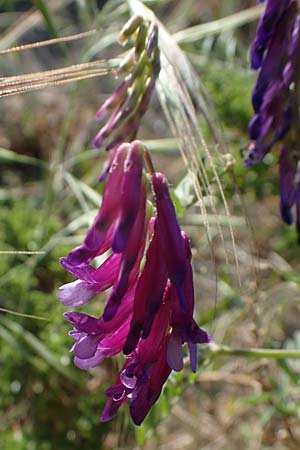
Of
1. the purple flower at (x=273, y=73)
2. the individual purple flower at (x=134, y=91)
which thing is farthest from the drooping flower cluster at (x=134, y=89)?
the purple flower at (x=273, y=73)

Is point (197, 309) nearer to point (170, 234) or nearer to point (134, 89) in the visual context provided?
point (134, 89)

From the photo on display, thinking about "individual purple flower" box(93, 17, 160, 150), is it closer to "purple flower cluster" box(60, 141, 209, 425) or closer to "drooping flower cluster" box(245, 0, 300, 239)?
"purple flower cluster" box(60, 141, 209, 425)

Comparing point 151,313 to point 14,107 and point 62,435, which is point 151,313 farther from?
point 14,107

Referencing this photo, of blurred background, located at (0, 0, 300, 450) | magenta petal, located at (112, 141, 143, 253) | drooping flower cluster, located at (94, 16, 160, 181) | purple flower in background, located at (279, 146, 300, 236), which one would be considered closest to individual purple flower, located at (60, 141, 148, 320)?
magenta petal, located at (112, 141, 143, 253)

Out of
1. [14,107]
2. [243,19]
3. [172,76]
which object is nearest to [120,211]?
[172,76]

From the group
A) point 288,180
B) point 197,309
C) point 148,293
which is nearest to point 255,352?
point 288,180

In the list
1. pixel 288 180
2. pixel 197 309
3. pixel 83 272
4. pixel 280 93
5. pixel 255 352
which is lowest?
pixel 197 309
